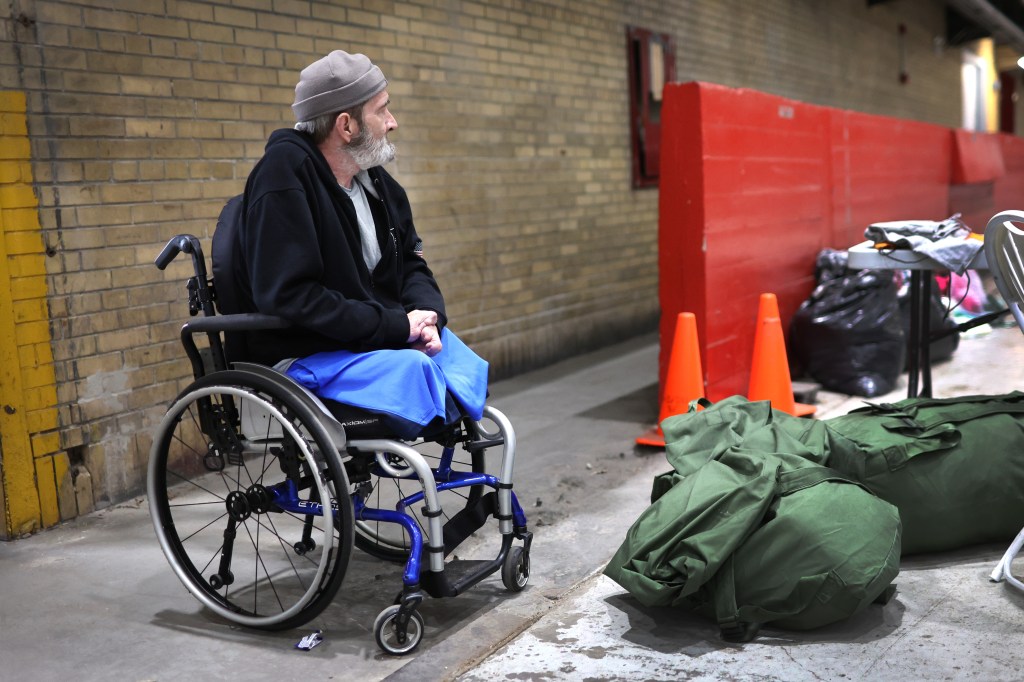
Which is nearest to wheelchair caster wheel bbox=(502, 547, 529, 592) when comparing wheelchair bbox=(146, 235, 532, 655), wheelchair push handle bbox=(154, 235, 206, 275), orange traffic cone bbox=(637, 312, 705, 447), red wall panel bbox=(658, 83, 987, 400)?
wheelchair bbox=(146, 235, 532, 655)

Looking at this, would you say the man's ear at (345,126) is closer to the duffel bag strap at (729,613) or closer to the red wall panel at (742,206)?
the duffel bag strap at (729,613)

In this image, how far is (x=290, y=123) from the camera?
5.05 meters

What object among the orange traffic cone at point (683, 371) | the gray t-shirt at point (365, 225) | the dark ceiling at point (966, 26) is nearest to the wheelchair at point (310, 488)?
the gray t-shirt at point (365, 225)

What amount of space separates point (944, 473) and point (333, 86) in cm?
227

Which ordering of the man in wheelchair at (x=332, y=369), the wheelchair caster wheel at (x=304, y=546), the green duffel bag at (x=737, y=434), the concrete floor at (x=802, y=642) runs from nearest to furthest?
the concrete floor at (x=802, y=642) < the man in wheelchair at (x=332, y=369) < the green duffel bag at (x=737, y=434) < the wheelchair caster wheel at (x=304, y=546)

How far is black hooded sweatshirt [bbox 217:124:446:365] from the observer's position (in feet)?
8.74

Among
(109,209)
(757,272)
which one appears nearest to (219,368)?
(109,209)

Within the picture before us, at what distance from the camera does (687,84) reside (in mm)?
4727

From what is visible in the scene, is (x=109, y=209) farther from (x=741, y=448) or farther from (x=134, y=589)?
(x=741, y=448)

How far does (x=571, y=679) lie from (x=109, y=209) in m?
2.79

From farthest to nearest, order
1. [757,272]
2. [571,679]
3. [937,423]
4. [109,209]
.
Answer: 1. [757,272]
2. [109,209]
3. [937,423]
4. [571,679]

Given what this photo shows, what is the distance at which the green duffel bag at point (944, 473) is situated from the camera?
3.18 meters

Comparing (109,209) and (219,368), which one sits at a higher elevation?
(109,209)

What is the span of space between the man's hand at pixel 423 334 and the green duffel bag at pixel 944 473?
4.46ft
